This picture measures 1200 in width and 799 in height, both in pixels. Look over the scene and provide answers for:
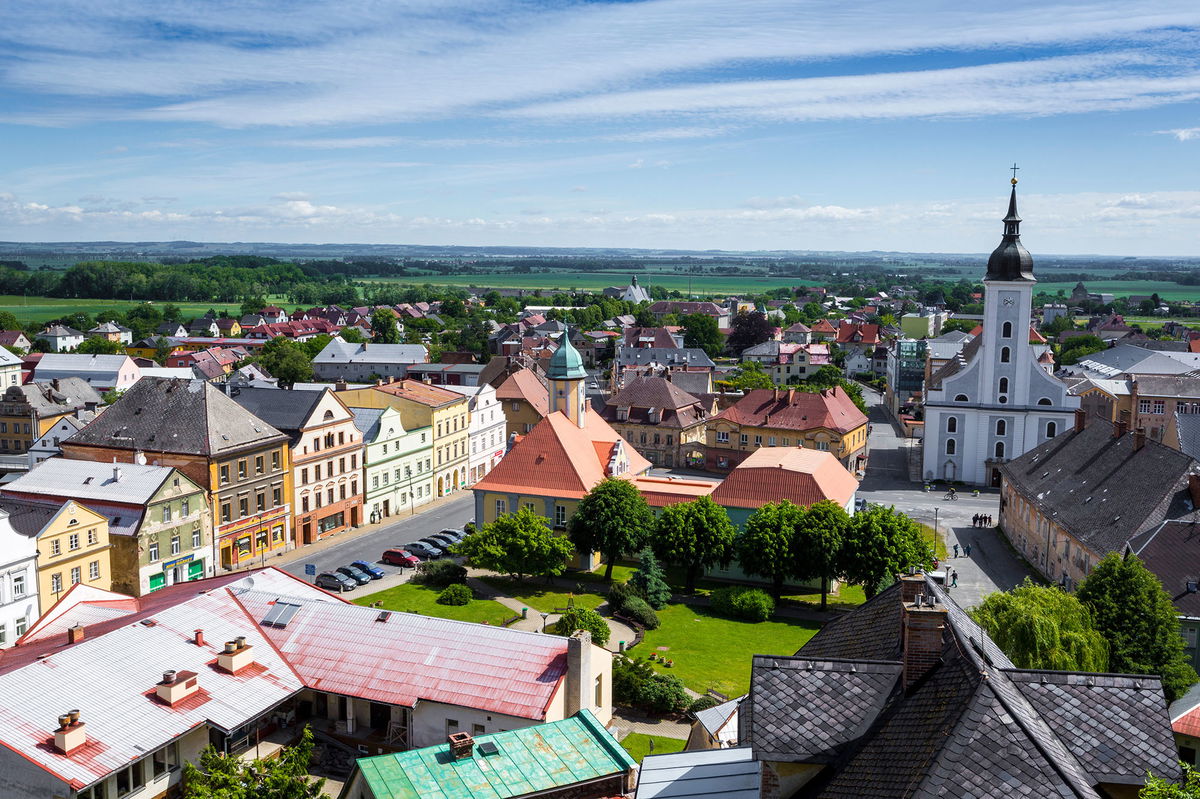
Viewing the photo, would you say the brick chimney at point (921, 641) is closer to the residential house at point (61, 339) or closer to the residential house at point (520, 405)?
the residential house at point (520, 405)

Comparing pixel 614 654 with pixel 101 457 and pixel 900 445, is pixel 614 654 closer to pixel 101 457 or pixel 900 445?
pixel 101 457

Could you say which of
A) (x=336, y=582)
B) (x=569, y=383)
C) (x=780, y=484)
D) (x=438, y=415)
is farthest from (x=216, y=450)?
(x=780, y=484)

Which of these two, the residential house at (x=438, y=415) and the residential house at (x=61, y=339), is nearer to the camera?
the residential house at (x=438, y=415)

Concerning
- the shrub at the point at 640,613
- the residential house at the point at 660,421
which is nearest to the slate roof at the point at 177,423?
the shrub at the point at 640,613

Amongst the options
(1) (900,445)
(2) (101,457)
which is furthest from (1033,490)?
(2) (101,457)

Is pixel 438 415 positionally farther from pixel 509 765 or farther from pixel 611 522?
pixel 509 765
